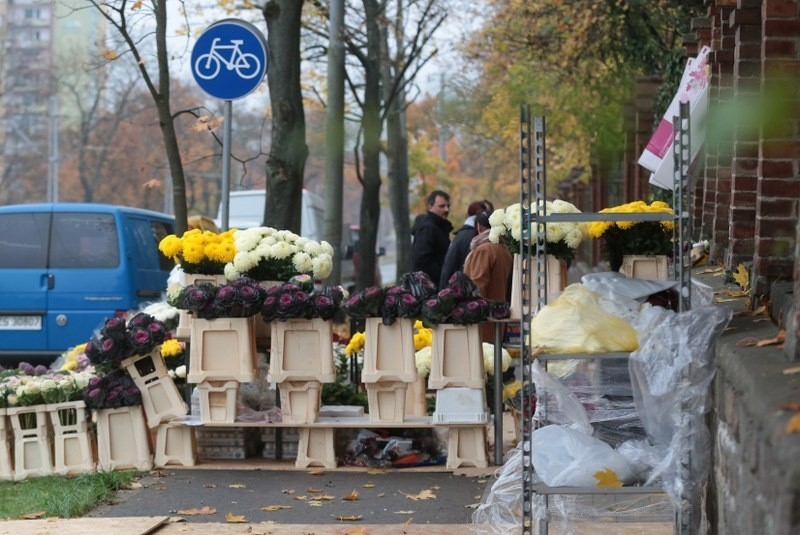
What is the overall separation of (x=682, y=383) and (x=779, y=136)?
1.60 meters

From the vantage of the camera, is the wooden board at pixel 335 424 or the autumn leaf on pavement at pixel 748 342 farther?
the wooden board at pixel 335 424

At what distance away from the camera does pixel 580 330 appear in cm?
568

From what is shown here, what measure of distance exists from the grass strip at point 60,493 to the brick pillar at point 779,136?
4071mm

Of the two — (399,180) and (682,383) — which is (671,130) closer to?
(682,383)

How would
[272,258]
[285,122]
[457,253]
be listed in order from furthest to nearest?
[285,122] < [457,253] < [272,258]

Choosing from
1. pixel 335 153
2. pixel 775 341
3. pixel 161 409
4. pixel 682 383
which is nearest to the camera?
pixel 775 341

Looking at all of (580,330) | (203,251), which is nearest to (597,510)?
(580,330)

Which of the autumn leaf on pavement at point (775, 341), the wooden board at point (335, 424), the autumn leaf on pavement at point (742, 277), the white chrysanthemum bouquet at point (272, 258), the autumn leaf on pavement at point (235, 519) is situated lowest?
the autumn leaf on pavement at point (235, 519)

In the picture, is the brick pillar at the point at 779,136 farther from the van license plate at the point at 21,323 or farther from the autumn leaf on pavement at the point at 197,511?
the van license plate at the point at 21,323

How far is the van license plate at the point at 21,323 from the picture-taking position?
15.5 metres

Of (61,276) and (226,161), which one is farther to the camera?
(61,276)

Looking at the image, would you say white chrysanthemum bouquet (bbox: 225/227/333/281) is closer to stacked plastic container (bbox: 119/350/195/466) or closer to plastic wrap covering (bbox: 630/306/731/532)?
stacked plastic container (bbox: 119/350/195/466)

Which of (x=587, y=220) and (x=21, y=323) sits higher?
(x=587, y=220)

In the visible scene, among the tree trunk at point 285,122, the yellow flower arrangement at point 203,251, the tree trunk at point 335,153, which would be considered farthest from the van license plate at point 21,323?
the yellow flower arrangement at point 203,251
